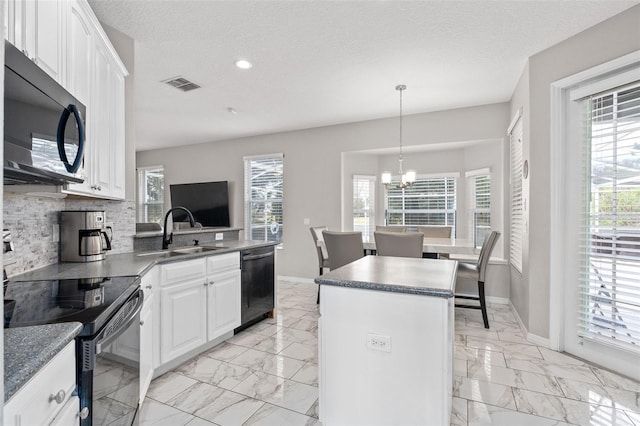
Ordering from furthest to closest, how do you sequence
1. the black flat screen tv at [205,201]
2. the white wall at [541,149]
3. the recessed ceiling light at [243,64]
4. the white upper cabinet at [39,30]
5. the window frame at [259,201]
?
the black flat screen tv at [205,201] < the window frame at [259,201] < the recessed ceiling light at [243,64] < the white wall at [541,149] < the white upper cabinet at [39,30]

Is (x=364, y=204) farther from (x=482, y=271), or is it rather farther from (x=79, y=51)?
(x=79, y=51)

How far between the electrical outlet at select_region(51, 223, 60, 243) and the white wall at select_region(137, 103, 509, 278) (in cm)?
374

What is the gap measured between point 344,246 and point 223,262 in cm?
156


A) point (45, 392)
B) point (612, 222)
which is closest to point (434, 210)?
point (612, 222)

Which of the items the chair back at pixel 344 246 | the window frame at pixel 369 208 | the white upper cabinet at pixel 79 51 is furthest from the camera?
the window frame at pixel 369 208

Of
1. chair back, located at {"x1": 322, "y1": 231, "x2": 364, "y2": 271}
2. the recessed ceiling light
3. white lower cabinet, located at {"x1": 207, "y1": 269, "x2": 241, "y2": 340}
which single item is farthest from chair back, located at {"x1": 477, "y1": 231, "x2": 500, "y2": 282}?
the recessed ceiling light

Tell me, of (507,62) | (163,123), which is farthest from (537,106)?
(163,123)

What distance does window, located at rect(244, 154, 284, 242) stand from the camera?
586 centimetres

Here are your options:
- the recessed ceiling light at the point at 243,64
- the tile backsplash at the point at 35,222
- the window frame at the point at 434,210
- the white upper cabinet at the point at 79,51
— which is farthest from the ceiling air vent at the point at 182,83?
the window frame at the point at 434,210

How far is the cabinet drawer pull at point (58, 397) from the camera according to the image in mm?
857

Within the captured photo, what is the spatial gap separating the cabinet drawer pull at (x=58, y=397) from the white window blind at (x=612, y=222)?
3383mm

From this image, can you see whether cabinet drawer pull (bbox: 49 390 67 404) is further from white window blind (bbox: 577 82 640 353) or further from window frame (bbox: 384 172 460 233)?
window frame (bbox: 384 172 460 233)

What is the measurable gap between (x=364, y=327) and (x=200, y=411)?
1221mm

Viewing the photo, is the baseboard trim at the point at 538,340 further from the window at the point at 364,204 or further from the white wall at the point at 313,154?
the window at the point at 364,204
